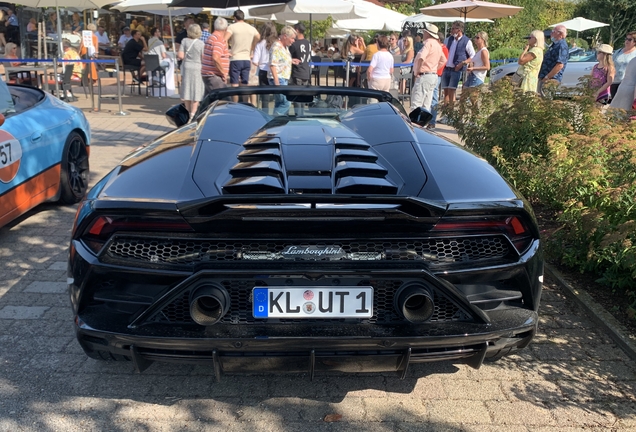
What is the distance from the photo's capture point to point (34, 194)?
5.09 metres

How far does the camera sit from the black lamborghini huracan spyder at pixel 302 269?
2381 mm

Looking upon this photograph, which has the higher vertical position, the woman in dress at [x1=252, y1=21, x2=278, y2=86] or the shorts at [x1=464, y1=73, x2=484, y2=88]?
the woman in dress at [x1=252, y1=21, x2=278, y2=86]

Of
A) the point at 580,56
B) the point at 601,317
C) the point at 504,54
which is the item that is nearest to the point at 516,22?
the point at 504,54

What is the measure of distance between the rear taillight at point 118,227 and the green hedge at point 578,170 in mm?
2419

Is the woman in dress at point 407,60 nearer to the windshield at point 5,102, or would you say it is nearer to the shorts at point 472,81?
the shorts at point 472,81

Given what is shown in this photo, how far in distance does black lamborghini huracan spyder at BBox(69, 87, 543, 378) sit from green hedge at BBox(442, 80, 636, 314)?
4.29 ft

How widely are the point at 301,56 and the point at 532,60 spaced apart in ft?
13.9

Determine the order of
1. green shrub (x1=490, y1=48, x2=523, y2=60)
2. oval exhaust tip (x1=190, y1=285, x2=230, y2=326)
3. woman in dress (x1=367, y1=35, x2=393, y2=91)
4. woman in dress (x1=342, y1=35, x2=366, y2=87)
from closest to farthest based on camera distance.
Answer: oval exhaust tip (x1=190, y1=285, x2=230, y2=326) < woman in dress (x1=367, y1=35, x2=393, y2=91) < woman in dress (x1=342, y1=35, x2=366, y2=87) < green shrub (x1=490, y1=48, x2=523, y2=60)

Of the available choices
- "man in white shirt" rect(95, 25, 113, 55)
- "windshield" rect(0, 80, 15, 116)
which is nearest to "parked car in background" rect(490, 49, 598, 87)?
"man in white shirt" rect(95, 25, 113, 55)

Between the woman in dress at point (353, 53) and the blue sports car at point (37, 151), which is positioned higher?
the woman in dress at point (353, 53)

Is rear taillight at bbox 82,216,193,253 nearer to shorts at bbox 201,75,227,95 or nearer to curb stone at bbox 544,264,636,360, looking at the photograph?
curb stone at bbox 544,264,636,360

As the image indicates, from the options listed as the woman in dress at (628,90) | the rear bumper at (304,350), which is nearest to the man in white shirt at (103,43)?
the woman in dress at (628,90)

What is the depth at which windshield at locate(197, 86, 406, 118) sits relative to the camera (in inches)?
161

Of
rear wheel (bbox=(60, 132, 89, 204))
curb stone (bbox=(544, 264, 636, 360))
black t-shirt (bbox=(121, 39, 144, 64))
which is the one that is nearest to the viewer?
curb stone (bbox=(544, 264, 636, 360))
